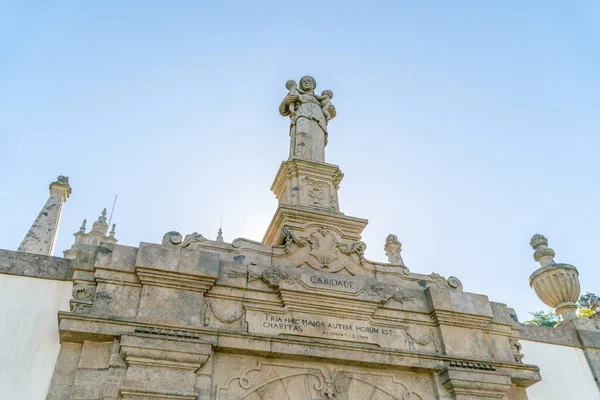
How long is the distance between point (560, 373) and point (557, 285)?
159cm

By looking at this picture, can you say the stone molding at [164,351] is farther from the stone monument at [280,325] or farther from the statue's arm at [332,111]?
the statue's arm at [332,111]

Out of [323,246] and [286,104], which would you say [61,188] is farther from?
[323,246]

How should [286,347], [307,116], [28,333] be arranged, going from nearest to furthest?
[28,333] → [286,347] → [307,116]

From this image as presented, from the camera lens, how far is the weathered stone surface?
7.26 metres

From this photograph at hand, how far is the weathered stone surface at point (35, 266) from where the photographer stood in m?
7.26

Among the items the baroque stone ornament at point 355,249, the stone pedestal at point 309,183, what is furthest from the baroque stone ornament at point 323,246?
the stone pedestal at point 309,183

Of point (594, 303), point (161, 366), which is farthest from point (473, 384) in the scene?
point (594, 303)

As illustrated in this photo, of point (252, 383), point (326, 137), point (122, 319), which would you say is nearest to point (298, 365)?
point (252, 383)

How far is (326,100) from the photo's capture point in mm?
11234

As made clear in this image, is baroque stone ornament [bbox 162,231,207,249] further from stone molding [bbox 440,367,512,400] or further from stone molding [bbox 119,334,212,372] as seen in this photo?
stone molding [bbox 440,367,512,400]

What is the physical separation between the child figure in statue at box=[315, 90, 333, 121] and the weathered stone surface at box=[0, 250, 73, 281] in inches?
225

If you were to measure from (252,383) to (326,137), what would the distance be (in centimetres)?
539

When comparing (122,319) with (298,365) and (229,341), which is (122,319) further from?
(298,365)

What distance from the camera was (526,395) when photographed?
838cm
